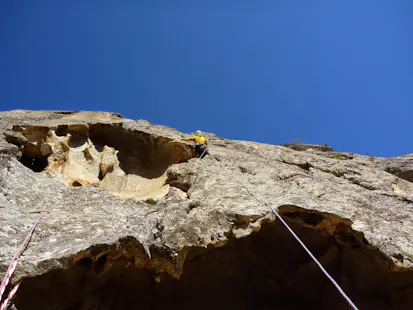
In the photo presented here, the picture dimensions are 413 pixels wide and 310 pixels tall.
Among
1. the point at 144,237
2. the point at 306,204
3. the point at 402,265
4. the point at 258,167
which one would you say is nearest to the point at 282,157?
the point at 258,167

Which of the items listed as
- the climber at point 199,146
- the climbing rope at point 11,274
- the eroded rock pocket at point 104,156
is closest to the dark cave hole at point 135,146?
the eroded rock pocket at point 104,156

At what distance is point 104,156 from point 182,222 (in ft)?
13.2

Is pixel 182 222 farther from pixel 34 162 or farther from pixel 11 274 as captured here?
pixel 34 162

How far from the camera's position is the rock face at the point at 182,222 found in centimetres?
528

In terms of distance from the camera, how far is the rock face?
17.3ft

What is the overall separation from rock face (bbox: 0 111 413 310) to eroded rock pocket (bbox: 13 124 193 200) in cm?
3

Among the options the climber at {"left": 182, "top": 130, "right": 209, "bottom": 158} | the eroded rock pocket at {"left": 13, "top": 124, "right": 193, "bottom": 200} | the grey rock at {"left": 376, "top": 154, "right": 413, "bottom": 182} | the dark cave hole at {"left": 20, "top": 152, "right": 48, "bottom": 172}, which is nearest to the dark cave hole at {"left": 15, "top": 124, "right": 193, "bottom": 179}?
the eroded rock pocket at {"left": 13, "top": 124, "right": 193, "bottom": 200}

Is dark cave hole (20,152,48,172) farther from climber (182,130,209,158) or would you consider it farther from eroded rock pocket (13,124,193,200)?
climber (182,130,209,158)

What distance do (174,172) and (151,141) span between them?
2178 millimetres

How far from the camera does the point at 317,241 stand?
25.7 feet

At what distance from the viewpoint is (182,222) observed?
19.0 ft

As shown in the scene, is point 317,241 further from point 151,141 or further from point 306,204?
point 151,141

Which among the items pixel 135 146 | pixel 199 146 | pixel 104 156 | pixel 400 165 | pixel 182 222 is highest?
pixel 400 165

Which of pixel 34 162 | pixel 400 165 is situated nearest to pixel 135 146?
pixel 34 162
